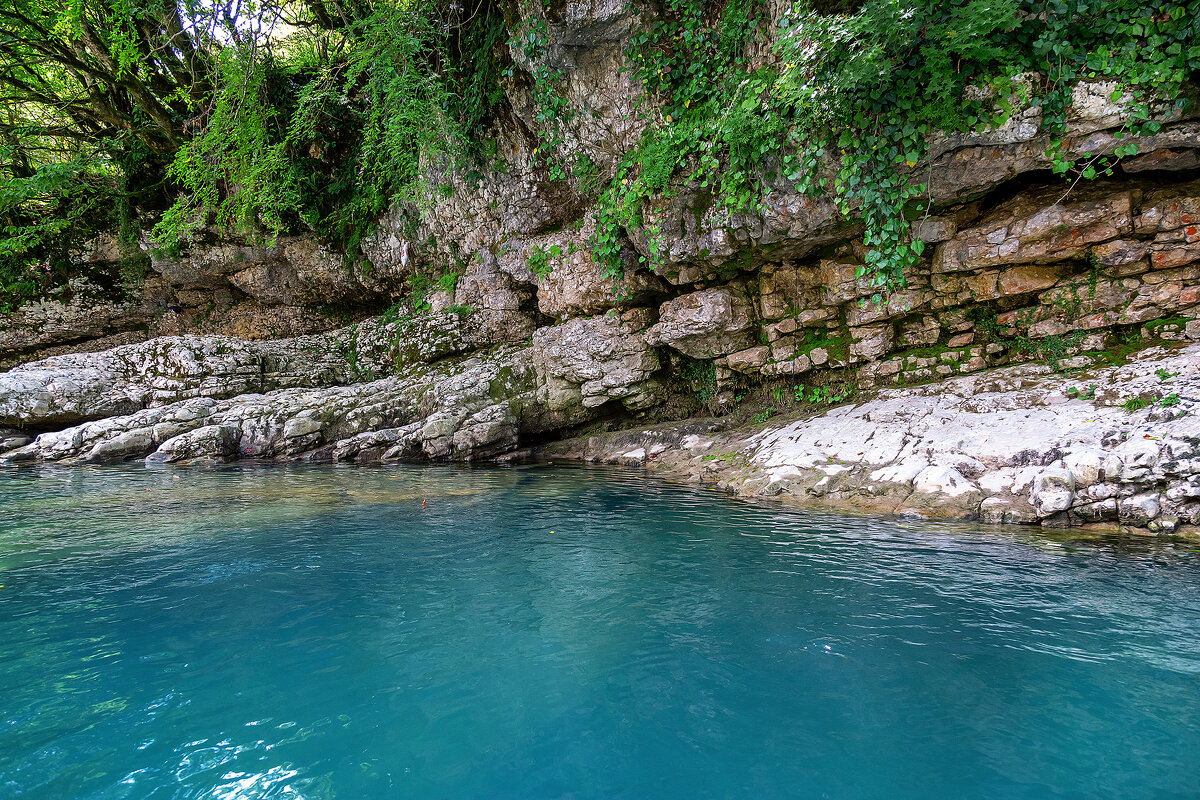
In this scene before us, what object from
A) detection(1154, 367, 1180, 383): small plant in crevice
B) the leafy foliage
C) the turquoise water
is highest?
the leafy foliage

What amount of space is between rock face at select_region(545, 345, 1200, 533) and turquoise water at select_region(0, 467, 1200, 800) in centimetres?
69

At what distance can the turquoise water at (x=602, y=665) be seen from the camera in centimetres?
238

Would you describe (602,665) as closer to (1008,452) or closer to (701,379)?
(1008,452)

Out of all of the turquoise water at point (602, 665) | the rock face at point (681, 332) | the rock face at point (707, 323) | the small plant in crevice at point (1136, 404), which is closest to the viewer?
the turquoise water at point (602, 665)

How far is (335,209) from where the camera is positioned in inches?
717

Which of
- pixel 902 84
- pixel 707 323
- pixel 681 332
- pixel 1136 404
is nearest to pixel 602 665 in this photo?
pixel 1136 404

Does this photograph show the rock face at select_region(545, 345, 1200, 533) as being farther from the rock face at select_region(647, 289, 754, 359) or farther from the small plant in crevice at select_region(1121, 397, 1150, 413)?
the rock face at select_region(647, 289, 754, 359)

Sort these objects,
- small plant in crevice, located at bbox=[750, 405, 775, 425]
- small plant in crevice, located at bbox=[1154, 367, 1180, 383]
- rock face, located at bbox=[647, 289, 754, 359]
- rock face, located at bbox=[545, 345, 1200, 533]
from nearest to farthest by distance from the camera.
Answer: rock face, located at bbox=[545, 345, 1200, 533], small plant in crevice, located at bbox=[1154, 367, 1180, 383], small plant in crevice, located at bbox=[750, 405, 775, 425], rock face, located at bbox=[647, 289, 754, 359]

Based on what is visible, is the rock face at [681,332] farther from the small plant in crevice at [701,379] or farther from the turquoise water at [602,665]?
the turquoise water at [602,665]

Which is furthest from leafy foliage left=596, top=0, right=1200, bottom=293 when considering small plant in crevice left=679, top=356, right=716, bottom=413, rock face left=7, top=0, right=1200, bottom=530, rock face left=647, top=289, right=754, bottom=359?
small plant in crevice left=679, top=356, right=716, bottom=413

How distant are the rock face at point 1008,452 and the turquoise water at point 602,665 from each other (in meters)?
0.69

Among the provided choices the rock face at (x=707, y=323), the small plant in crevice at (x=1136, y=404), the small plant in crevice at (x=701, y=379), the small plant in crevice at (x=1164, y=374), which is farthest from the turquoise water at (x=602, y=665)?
the small plant in crevice at (x=701, y=379)

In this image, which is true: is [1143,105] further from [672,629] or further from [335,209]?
[335,209]

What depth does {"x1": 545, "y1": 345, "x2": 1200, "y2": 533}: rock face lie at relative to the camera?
18.9 ft
